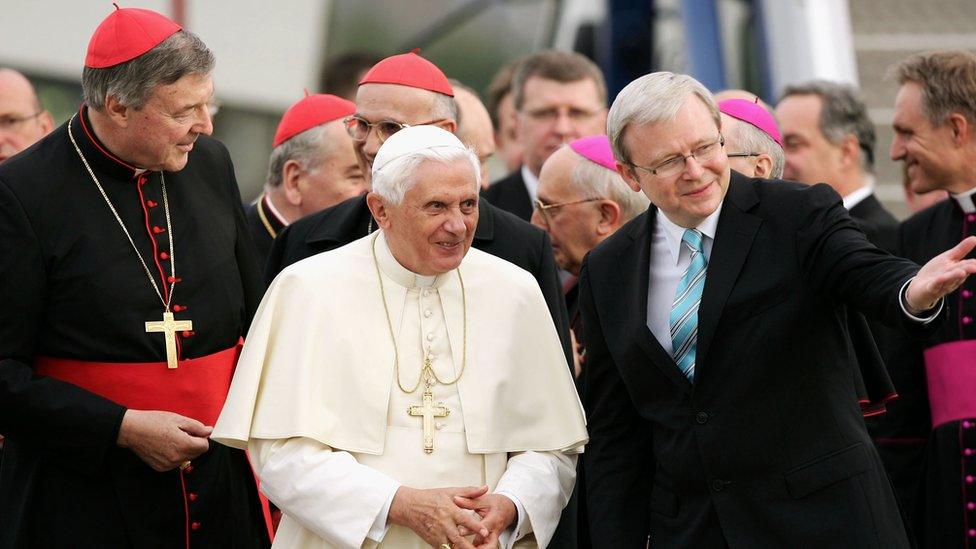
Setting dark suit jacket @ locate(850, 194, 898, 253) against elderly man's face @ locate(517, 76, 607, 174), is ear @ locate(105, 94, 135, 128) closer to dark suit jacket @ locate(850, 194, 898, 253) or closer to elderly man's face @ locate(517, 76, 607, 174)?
dark suit jacket @ locate(850, 194, 898, 253)

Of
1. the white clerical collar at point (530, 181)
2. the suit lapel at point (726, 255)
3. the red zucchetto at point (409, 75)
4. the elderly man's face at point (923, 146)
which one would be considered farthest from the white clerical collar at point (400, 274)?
the white clerical collar at point (530, 181)

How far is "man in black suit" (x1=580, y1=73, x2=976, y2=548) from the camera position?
3.30 metres

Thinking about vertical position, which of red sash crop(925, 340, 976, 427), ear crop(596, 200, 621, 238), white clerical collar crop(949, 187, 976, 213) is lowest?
red sash crop(925, 340, 976, 427)

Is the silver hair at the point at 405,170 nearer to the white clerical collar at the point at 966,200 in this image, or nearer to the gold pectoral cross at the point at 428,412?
the gold pectoral cross at the point at 428,412

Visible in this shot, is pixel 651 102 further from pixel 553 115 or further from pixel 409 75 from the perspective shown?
pixel 553 115

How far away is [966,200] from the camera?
4.46 metres

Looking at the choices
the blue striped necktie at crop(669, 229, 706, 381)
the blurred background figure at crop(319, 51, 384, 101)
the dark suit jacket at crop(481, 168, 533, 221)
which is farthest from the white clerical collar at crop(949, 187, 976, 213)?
the blurred background figure at crop(319, 51, 384, 101)

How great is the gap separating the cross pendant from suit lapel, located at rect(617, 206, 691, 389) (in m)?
0.46

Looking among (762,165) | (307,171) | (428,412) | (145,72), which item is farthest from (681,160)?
(307,171)

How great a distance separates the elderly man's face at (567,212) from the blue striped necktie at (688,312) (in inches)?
41.4

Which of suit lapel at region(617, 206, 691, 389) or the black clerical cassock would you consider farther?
the black clerical cassock

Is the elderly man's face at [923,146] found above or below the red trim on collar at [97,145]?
below

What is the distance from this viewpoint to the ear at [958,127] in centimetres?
442

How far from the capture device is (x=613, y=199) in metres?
4.54
